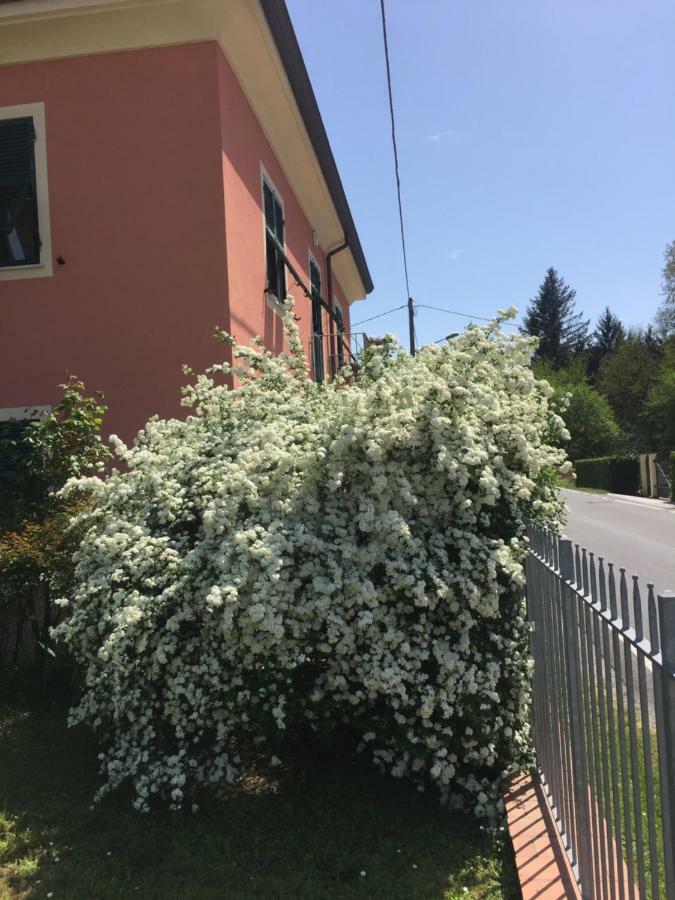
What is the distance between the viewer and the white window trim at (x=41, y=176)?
6.80 meters

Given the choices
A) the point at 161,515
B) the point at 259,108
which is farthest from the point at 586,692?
the point at 259,108

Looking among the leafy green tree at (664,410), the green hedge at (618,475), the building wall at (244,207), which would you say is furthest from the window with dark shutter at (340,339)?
the leafy green tree at (664,410)

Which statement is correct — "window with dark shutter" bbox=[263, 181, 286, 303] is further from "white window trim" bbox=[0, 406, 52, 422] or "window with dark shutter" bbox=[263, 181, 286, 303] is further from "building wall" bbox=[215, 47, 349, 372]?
"white window trim" bbox=[0, 406, 52, 422]

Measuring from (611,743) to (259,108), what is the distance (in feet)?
25.0

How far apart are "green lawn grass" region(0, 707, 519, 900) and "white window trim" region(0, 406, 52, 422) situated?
3.65m

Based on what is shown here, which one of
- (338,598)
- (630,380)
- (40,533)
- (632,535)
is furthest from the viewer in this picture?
(630,380)

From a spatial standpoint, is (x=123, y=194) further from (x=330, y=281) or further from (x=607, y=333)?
(x=607, y=333)

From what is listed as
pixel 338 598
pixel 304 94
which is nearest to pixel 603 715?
pixel 338 598

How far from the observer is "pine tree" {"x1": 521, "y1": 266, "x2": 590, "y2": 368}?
64.4 metres

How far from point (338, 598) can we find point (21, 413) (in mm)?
4824

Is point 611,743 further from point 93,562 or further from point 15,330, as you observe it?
point 15,330

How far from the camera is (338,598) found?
10.3 ft

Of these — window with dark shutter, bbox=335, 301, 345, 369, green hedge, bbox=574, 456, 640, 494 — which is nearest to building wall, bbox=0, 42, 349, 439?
window with dark shutter, bbox=335, 301, 345, 369

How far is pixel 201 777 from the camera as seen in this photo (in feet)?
10.7
